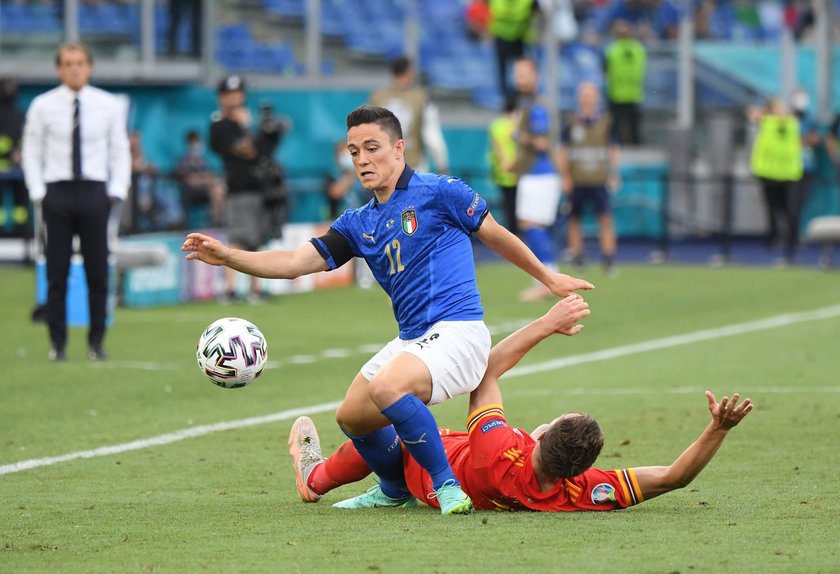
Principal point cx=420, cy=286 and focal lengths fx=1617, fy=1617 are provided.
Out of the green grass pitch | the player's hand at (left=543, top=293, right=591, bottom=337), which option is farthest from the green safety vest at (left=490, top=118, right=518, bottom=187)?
the player's hand at (left=543, top=293, right=591, bottom=337)

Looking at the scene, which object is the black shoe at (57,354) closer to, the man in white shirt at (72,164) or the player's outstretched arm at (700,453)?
the man in white shirt at (72,164)

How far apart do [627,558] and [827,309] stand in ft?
38.3

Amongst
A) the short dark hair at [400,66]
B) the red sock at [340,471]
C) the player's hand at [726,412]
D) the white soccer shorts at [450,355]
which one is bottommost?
the red sock at [340,471]

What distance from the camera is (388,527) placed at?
6.20m

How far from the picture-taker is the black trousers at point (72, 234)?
11.8m

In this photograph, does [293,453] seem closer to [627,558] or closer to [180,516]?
[180,516]

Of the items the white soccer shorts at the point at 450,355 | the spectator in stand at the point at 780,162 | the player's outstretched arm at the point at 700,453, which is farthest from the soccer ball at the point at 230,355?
the spectator in stand at the point at 780,162

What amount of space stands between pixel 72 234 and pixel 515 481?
6394mm

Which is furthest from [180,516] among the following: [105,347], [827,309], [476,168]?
[476,168]

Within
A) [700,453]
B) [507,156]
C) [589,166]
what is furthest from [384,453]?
[589,166]

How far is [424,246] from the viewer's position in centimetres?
680

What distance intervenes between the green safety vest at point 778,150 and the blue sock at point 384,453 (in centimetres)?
1799

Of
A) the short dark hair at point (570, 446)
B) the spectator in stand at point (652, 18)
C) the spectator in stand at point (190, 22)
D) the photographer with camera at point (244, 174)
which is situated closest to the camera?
the short dark hair at point (570, 446)

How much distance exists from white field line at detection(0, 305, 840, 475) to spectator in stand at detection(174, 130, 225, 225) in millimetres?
8413
